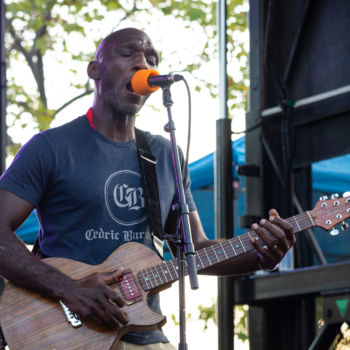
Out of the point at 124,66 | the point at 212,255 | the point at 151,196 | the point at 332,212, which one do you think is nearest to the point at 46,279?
the point at 151,196

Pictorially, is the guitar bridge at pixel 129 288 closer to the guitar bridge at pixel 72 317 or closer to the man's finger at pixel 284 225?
the guitar bridge at pixel 72 317

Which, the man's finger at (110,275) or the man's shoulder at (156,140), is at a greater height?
the man's shoulder at (156,140)

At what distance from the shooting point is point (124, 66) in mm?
2881

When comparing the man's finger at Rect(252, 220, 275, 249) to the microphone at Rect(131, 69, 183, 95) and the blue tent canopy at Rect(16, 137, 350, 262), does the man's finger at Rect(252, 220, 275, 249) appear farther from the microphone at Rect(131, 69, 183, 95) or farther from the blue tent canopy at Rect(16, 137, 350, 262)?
the blue tent canopy at Rect(16, 137, 350, 262)

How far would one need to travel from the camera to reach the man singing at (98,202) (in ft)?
8.00

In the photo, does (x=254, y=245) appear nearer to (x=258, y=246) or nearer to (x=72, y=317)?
(x=258, y=246)

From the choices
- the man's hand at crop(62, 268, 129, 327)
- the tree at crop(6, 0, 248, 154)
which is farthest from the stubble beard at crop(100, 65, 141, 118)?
the tree at crop(6, 0, 248, 154)

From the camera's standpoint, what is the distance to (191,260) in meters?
2.05

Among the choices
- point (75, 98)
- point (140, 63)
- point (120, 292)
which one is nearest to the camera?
point (120, 292)

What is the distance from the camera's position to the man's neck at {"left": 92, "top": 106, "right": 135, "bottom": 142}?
292cm

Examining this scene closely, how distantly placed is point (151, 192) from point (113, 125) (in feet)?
1.49

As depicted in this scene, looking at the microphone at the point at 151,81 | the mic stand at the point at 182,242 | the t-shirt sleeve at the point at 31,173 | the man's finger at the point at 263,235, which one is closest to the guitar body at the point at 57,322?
the t-shirt sleeve at the point at 31,173

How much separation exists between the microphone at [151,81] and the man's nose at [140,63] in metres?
0.45

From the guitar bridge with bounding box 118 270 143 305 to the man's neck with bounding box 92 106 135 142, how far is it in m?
0.76
